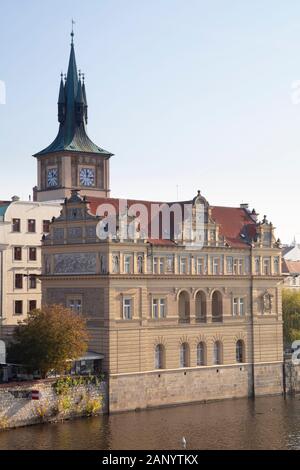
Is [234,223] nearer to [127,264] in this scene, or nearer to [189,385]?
[127,264]

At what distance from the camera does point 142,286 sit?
300ft

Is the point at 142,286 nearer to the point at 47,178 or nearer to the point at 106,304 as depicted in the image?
the point at 106,304

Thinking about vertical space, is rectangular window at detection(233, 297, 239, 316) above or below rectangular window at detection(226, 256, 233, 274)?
below

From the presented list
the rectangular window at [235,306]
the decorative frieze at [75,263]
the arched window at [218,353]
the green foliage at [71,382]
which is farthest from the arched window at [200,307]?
the green foliage at [71,382]

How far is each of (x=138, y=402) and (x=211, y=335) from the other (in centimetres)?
1137

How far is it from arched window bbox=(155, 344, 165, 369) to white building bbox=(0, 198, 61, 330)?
18607 millimetres

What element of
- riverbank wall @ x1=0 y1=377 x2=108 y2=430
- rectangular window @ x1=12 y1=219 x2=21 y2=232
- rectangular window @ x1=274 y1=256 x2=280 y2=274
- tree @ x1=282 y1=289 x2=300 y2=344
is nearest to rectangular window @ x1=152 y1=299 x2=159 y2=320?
riverbank wall @ x1=0 y1=377 x2=108 y2=430

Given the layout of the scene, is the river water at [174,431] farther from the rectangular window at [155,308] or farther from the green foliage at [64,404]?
the rectangular window at [155,308]

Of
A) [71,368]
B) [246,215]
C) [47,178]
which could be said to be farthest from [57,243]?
[47,178]

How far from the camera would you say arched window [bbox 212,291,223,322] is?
323 ft

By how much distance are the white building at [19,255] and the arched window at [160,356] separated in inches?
733

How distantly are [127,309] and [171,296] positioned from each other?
537 centimetres

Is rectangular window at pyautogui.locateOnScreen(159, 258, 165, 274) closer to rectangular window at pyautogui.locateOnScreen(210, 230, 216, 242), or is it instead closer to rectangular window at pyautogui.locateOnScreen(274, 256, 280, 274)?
rectangular window at pyautogui.locateOnScreen(210, 230, 216, 242)

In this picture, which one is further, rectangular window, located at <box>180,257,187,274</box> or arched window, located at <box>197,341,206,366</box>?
arched window, located at <box>197,341,206,366</box>
